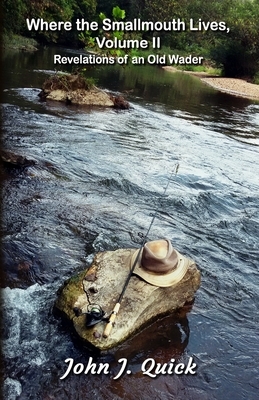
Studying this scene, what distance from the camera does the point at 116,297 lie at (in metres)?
4.51

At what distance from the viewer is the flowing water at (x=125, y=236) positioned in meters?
4.02

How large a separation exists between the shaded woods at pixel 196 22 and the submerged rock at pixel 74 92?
204 centimetres

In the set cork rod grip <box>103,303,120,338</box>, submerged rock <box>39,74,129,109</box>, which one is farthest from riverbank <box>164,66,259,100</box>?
cork rod grip <box>103,303,120,338</box>

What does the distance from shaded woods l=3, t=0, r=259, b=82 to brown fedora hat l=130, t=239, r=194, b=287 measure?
11108 millimetres

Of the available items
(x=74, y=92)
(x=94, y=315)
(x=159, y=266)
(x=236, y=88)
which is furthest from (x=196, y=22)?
(x=94, y=315)

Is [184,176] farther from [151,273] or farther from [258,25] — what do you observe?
[258,25]

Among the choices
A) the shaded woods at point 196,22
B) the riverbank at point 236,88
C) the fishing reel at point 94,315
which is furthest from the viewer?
the riverbank at point 236,88

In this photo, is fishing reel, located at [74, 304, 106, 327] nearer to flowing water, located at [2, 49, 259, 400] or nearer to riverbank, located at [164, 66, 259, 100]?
flowing water, located at [2, 49, 259, 400]

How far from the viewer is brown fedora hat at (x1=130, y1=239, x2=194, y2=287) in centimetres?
474

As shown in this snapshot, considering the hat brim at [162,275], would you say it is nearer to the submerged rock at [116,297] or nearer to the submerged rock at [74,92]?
the submerged rock at [116,297]

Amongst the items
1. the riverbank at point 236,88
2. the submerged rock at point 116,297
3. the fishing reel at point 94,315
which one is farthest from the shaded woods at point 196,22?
the fishing reel at point 94,315

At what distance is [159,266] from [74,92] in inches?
578

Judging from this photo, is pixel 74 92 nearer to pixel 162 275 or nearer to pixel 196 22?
pixel 162 275

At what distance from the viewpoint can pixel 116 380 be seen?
392cm
